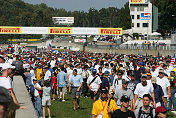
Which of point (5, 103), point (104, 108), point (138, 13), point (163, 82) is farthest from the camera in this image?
point (138, 13)

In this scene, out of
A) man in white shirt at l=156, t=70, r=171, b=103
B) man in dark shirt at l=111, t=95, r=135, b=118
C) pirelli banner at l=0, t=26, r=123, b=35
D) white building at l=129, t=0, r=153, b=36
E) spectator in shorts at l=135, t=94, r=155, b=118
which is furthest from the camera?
white building at l=129, t=0, r=153, b=36

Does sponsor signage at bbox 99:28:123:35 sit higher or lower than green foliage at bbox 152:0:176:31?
lower

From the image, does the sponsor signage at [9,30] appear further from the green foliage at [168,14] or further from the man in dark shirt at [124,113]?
the man in dark shirt at [124,113]

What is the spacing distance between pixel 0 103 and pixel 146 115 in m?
4.98

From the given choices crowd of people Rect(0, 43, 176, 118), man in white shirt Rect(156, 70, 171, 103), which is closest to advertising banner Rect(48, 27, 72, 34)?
crowd of people Rect(0, 43, 176, 118)

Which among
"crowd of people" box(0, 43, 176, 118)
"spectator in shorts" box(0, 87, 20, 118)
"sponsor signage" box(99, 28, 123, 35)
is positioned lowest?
"crowd of people" box(0, 43, 176, 118)

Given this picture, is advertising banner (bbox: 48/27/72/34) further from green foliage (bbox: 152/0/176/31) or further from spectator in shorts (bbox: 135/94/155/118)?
spectator in shorts (bbox: 135/94/155/118)

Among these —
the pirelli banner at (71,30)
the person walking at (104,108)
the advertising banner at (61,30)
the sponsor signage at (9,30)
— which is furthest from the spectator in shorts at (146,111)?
the sponsor signage at (9,30)

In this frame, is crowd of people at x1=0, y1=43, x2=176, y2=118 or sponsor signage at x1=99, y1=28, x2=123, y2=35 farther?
sponsor signage at x1=99, y1=28, x2=123, y2=35

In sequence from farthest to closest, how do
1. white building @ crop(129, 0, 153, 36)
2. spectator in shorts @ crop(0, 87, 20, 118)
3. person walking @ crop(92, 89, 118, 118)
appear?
white building @ crop(129, 0, 153, 36)
person walking @ crop(92, 89, 118, 118)
spectator in shorts @ crop(0, 87, 20, 118)

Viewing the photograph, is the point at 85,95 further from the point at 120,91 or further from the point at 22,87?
the point at 120,91

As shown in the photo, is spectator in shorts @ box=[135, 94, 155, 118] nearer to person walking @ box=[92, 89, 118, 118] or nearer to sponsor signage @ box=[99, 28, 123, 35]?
person walking @ box=[92, 89, 118, 118]

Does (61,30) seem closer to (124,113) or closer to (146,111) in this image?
(124,113)

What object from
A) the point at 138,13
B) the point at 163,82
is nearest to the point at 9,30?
the point at 138,13
